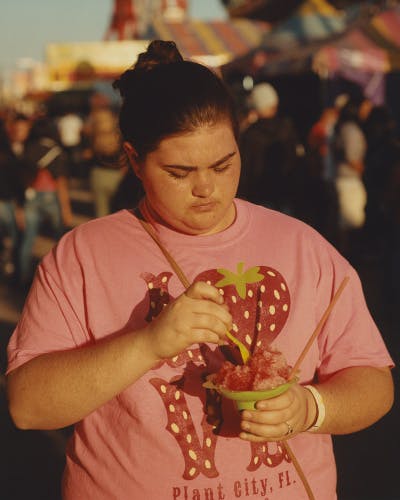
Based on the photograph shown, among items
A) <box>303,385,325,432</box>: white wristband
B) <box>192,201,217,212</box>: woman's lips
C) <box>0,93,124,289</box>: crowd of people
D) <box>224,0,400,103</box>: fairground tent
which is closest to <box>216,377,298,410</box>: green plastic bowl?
<box>303,385,325,432</box>: white wristband

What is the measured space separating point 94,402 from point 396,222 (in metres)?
5.79

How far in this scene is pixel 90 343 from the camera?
1.48 metres

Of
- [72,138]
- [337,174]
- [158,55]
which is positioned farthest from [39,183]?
[72,138]

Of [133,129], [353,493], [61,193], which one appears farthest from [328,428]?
[61,193]

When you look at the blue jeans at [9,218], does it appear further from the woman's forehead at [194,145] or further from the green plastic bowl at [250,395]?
the green plastic bowl at [250,395]

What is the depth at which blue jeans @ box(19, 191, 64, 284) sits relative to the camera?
27.3ft

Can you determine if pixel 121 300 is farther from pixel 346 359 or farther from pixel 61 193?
pixel 61 193

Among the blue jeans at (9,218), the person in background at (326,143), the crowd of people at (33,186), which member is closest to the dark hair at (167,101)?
the crowd of people at (33,186)

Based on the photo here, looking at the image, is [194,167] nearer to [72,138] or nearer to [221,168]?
[221,168]

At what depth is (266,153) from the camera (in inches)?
272

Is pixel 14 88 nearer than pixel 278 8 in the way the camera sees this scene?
No

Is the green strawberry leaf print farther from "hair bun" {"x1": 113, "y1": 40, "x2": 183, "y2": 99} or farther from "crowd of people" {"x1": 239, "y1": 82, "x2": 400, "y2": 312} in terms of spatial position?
"crowd of people" {"x1": 239, "y1": 82, "x2": 400, "y2": 312}

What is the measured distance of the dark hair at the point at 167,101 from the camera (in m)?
1.44

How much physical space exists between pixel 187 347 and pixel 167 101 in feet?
1.55
